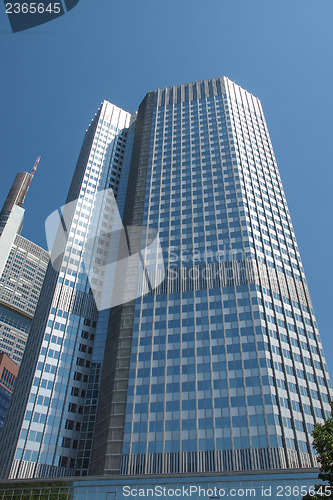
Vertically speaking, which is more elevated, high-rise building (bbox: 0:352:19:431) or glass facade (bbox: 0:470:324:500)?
high-rise building (bbox: 0:352:19:431)

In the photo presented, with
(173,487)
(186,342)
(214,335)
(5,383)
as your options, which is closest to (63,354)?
(186,342)

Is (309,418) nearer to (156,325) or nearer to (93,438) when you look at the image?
(156,325)

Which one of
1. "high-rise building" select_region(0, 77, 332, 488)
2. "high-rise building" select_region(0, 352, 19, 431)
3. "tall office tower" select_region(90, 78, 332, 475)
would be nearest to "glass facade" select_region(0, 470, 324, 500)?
"tall office tower" select_region(90, 78, 332, 475)

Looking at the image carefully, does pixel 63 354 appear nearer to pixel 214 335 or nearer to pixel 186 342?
pixel 186 342

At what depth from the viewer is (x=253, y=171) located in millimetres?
119250

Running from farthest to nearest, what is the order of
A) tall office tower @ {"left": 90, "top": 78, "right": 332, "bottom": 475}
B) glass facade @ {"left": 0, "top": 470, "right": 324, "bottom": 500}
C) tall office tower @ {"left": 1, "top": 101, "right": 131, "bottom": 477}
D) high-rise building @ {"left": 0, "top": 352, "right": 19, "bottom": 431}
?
high-rise building @ {"left": 0, "top": 352, "right": 19, "bottom": 431} → tall office tower @ {"left": 1, "top": 101, "right": 131, "bottom": 477} → tall office tower @ {"left": 90, "top": 78, "right": 332, "bottom": 475} → glass facade @ {"left": 0, "top": 470, "right": 324, "bottom": 500}

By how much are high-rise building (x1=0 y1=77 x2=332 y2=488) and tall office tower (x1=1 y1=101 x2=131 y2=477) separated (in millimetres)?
309

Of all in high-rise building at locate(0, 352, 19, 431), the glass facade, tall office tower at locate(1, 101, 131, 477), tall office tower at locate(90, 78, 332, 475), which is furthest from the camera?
high-rise building at locate(0, 352, 19, 431)

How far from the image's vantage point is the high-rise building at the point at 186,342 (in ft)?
236

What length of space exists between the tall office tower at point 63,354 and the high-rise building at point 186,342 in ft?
1.01

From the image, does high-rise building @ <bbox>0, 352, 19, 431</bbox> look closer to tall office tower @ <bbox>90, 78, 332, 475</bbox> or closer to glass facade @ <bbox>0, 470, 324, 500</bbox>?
tall office tower @ <bbox>90, 78, 332, 475</bbox>

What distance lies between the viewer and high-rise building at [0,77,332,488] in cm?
7200

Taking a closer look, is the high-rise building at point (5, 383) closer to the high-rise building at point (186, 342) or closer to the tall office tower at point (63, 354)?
the tall office tower at point (63, 354)

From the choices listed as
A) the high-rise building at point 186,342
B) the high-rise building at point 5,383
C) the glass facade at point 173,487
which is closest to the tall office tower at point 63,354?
the high-rise building at point 186,342
